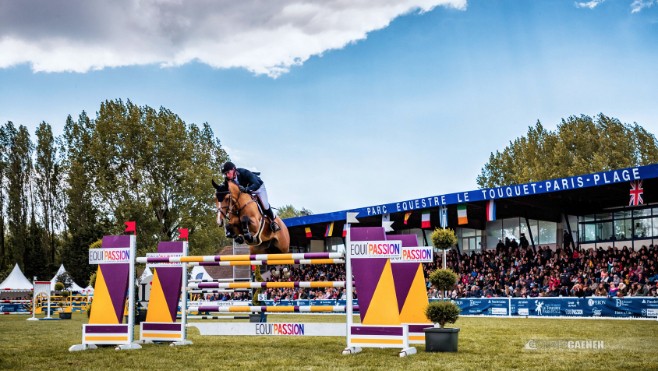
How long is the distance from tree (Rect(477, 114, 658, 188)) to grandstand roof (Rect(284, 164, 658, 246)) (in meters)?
13.9

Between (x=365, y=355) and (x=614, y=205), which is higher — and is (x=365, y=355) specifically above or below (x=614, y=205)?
below

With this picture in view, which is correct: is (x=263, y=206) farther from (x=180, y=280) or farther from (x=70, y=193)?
(x=70, y=193)

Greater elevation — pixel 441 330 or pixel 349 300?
pixel 349 300

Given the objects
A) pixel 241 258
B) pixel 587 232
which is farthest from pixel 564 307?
pixel 241 258

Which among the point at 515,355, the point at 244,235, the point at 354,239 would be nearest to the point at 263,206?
the point at 244,235

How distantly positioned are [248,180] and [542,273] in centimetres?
1823

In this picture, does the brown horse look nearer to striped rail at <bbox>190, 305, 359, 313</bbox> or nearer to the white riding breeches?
the white riding breeches

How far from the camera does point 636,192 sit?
21.3 m

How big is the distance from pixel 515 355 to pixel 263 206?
434 cm

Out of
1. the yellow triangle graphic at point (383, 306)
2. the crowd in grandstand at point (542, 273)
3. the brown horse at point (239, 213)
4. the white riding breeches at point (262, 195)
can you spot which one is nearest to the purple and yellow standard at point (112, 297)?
the brown horse at point (239, 213)

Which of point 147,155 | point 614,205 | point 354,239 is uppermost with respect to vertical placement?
point 147,155

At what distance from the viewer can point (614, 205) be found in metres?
26.9

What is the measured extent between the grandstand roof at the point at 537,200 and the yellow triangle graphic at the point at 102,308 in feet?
59.0

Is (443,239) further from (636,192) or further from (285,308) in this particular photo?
(636,192)
